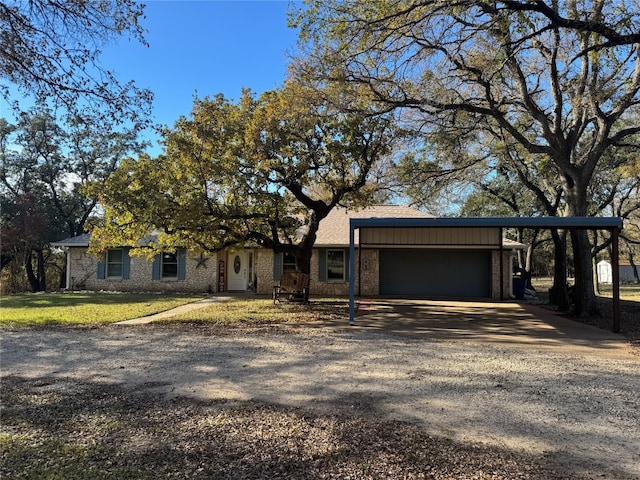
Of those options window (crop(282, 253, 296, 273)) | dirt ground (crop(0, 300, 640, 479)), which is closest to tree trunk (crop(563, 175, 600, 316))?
dirt ground (crop(0, 300, 640, 479))

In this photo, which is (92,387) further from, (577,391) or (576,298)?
(576,298)

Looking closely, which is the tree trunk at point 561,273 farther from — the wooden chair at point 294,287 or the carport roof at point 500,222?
the wooden chair at point 294,287

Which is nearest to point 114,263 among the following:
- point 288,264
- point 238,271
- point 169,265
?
point 169,265

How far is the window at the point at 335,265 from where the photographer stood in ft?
68.7

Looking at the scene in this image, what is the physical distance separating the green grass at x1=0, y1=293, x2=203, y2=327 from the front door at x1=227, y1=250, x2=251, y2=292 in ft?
15.5

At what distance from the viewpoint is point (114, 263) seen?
22141 mm

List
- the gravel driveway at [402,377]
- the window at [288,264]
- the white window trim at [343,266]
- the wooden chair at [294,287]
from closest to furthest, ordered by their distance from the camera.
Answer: the gravel driveway at [402,377]
the wooden chair at [294,287]
the white window trim at [343,266]
the window at [288,264]

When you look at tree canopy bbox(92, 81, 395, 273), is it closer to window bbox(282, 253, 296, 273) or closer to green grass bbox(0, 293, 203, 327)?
green grass bbox(0, 293, 203, 327)

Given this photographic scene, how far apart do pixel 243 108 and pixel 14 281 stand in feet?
65.0

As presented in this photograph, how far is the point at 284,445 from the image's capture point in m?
3.86

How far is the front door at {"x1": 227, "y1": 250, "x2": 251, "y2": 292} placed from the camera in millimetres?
22391

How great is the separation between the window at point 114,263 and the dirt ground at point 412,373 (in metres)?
12.4

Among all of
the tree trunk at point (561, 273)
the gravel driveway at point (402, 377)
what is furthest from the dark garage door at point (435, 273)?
the gravel driveway at point (402, 377)

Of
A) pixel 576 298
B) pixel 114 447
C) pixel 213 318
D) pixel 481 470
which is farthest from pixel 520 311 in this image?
pixel 114 447
